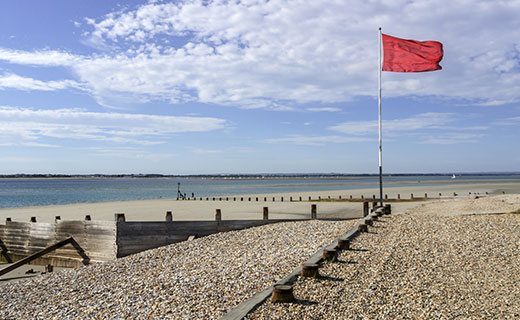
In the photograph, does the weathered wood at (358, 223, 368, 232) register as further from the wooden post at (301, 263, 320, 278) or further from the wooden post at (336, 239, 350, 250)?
the wooden post at (301, 263, 320, 278)

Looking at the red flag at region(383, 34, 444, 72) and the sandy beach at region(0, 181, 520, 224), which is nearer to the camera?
the red flag at region(383, 34, 444, 72)

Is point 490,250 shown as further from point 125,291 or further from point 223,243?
point 125,291

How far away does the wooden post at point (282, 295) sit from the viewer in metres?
6.73

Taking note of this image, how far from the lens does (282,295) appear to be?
22.1 feet

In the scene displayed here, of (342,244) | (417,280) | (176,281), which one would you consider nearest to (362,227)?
(342,244)

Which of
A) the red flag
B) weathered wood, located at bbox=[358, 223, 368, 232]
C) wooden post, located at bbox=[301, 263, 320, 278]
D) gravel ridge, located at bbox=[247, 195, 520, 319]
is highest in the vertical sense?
the red flag

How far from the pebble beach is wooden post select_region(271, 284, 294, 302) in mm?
104

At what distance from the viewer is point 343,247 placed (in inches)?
401

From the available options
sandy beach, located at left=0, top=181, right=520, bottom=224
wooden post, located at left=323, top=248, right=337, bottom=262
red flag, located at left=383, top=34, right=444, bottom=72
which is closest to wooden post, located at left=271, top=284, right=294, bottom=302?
wooden post, located at left=323, top=248, right=337, bottom=262

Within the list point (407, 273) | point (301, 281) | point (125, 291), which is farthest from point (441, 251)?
point (125, 291)

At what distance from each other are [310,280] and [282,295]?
1235 millimetres

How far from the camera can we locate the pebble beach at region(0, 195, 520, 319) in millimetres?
6973

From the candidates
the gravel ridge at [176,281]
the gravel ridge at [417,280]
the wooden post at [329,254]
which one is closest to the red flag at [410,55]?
the gravel ridge at [417,280]

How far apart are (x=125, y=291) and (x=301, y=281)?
4187mm
